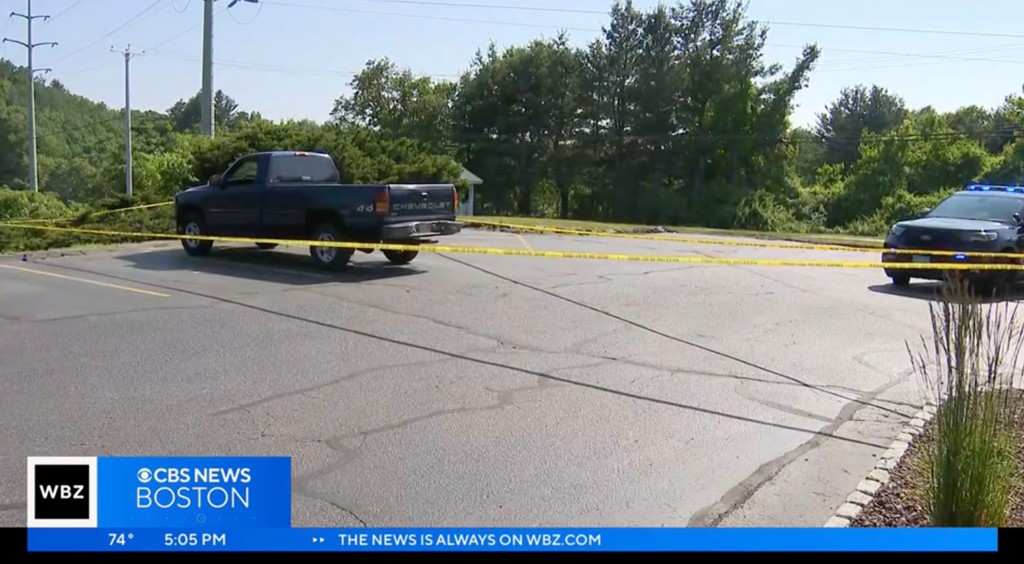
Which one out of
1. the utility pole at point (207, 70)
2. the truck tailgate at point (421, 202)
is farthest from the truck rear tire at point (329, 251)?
the utility pole at point (207, 70)

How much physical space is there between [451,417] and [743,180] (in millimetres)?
58450

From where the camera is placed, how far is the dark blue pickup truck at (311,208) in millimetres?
13297

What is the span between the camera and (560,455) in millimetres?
5457

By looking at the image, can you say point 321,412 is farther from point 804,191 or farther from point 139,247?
point 804,191

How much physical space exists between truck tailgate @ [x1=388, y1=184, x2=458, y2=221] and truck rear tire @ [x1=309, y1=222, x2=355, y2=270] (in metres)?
1.03

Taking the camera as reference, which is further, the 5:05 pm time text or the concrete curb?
the concrete curb

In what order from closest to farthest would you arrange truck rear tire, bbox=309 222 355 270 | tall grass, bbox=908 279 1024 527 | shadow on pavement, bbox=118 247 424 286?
1. tall grass, bbox=908 279 1024 527
2. shadow on pavement, bbox=118 247 424 286
3. truck rear tire, bbox=309 222 355 270

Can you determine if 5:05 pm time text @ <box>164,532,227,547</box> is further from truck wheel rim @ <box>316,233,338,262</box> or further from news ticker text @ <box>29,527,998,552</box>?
truck wheel rim @ <box>316,233,338,262</box>

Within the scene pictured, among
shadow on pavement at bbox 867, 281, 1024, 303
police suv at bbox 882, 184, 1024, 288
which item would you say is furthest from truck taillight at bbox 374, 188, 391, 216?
police suv at bbox 882, 184, 1024, 288

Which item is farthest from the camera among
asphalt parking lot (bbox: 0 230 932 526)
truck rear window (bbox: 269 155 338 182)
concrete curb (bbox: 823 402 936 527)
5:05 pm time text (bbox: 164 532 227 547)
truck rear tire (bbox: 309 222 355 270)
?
truck rear window (bbox: 269 155 338 182)

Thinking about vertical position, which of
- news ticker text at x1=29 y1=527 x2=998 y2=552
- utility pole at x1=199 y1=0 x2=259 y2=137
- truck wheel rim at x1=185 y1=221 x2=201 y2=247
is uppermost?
utility pole at x1=199 y1=0 x2=259 y2=137

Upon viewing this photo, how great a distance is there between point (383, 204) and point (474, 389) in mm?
6721

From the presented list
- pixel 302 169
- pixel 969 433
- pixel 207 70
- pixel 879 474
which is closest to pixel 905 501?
pixel 879 474

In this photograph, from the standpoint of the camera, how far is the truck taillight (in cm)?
1314
